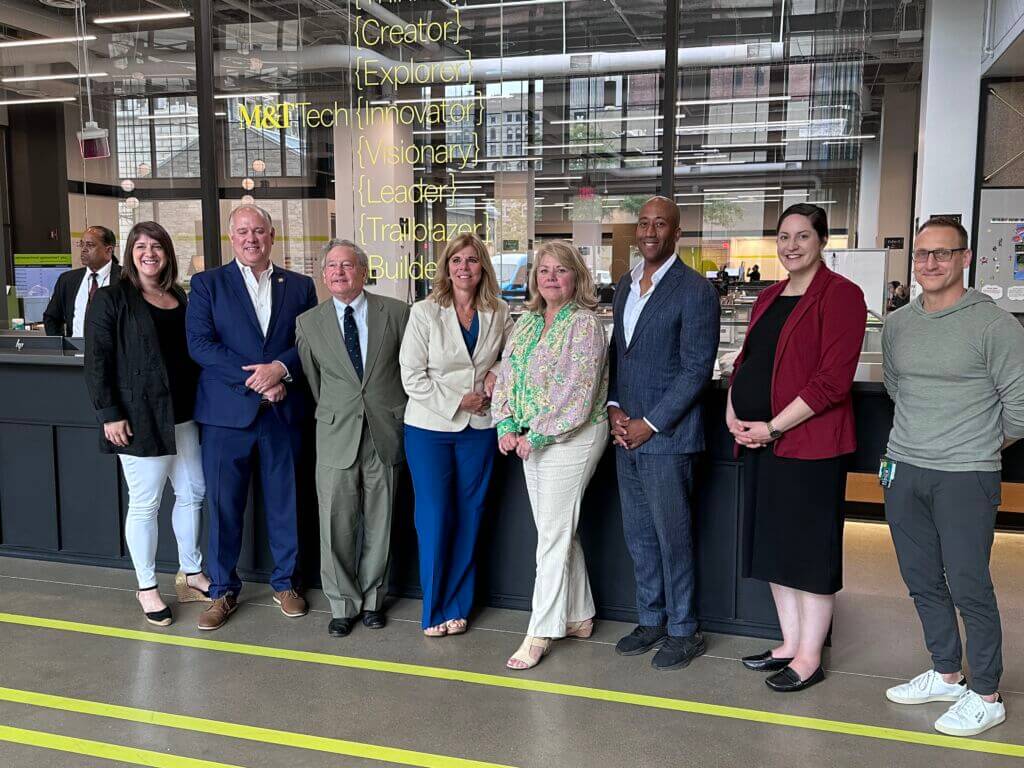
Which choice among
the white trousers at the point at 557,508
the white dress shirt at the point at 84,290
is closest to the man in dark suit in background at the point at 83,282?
the white dress shirt at the point at 84,290

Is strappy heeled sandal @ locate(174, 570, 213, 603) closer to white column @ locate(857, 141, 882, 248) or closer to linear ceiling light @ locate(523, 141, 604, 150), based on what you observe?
linear ceiling light @ locate(523, 141, 604, 150)

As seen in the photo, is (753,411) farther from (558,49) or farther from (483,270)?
(558,49)

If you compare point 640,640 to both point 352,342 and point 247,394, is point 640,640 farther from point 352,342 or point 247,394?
point 247,394

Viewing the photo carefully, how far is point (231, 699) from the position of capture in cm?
293

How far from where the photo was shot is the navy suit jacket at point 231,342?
3.41m

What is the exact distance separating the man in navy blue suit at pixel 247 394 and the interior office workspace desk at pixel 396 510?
188mm

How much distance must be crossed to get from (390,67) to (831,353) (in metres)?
3.90

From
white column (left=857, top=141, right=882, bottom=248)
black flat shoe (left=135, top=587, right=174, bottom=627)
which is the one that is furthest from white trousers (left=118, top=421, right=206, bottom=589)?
white column (left=857, top=141, right=882, bottom=248)

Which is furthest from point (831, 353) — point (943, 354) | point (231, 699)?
point (231, 699)

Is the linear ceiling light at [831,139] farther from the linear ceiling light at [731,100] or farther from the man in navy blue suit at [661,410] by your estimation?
the man in navy blue suit at [661,410]

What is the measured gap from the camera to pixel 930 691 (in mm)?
2861

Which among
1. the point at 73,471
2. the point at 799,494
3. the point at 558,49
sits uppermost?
the point at 558,49

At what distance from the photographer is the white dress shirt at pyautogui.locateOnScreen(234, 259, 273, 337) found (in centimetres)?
350

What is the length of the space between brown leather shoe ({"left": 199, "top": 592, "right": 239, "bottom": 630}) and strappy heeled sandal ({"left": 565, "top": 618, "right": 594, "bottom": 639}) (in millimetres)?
1473
